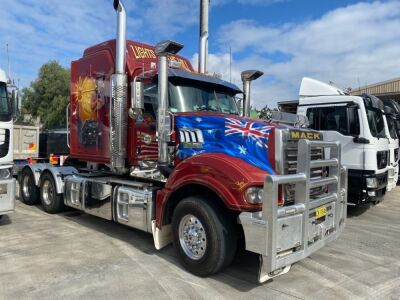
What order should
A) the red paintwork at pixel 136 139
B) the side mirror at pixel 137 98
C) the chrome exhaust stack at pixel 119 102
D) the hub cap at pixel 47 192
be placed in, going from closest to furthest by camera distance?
the red paintwork at pixel 136 139, the side mirror at pixel 137 98, the chrome exhaust stack at pixel 119 102, the hub cap at pixel 47 192

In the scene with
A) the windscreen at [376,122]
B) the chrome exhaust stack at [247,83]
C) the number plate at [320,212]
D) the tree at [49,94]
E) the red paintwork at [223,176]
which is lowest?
the number plate at [320,212]

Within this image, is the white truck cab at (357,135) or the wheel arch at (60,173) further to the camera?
the white truck cab at (357,135)

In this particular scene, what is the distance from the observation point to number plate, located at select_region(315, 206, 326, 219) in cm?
488

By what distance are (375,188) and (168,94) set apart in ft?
→ 17.2

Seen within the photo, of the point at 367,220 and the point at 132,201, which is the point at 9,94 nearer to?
the point at 132,201

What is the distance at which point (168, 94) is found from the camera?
5.95 meters

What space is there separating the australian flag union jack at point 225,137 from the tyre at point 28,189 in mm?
5166

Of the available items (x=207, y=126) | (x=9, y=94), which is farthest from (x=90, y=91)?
(x=207, y=126)

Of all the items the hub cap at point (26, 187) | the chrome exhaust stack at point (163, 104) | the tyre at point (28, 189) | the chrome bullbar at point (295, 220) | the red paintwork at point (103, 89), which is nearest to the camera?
the chrome bullbar at point (295, 220)

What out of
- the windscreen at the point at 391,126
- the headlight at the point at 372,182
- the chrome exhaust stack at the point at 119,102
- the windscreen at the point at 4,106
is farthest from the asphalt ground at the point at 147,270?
the windscreen at the point at 391,126

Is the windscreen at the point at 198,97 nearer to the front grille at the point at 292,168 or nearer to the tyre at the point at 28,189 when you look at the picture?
the front grille at the point at 292,168

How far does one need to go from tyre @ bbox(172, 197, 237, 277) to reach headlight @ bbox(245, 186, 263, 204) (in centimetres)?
50

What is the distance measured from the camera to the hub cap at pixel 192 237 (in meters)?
4.98

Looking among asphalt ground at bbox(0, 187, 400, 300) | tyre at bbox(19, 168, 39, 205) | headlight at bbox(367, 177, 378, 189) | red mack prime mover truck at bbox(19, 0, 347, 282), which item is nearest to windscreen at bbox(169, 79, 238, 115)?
red mack prime mover truck at bbox(19, 0, 347, 282)
